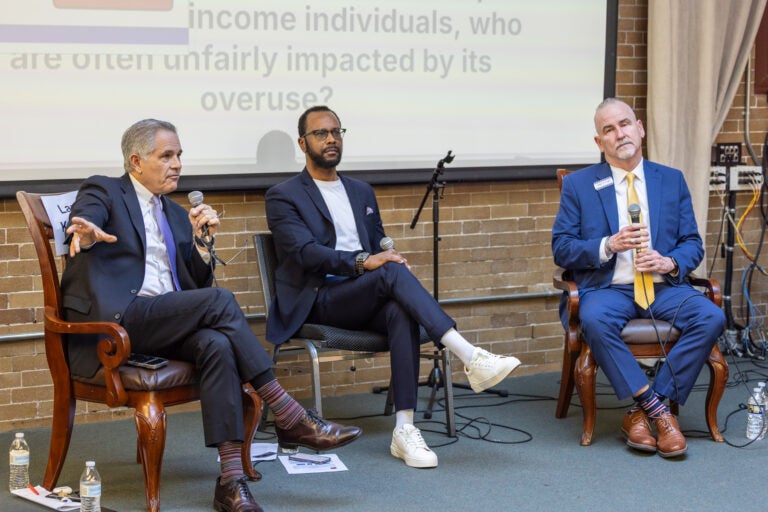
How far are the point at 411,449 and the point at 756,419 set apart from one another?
4.76 ft

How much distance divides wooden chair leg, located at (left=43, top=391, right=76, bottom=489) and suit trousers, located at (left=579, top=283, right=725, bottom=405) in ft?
6.65

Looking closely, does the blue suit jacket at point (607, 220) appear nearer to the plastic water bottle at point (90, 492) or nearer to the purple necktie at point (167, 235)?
the purple necktie at point (167, 235)

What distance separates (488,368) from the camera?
4211 millimetres

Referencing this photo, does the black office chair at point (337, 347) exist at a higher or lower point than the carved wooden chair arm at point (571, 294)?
lower

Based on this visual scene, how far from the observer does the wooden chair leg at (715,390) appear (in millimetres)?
4543

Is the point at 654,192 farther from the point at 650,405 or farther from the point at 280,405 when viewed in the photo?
the point at 280,405

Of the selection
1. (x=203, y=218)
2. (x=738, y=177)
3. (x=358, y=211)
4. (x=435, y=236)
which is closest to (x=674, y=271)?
(x=435, y=236)

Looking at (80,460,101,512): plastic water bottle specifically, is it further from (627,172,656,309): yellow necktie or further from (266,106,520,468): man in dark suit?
(627,172,656,309): yellow necktie

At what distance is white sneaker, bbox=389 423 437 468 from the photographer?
417 centimetres

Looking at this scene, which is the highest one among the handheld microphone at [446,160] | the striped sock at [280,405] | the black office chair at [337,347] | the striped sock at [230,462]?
the handheld microphone at [446,160]

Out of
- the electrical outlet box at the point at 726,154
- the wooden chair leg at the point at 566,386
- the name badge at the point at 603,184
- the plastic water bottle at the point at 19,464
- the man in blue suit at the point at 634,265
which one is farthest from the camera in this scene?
the electrical outlet box at the point at 726,154

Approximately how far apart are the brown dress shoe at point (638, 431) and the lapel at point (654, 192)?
75 cm

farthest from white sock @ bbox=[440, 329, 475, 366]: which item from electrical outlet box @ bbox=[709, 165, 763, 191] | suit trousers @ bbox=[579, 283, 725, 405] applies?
electrical outlet box @ bbox=[709, 165, 763, 191]

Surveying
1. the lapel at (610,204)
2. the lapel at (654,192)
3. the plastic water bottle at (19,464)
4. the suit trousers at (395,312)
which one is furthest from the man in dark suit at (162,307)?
the lapel at (654,192)
